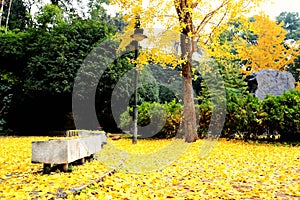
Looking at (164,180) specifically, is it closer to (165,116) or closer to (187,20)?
(187,20)

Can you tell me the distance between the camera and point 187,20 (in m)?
9.20

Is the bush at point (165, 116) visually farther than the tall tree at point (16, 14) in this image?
No

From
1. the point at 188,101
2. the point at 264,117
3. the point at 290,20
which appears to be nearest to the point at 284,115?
the point at 264,117

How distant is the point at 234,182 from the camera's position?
4242 millimetres

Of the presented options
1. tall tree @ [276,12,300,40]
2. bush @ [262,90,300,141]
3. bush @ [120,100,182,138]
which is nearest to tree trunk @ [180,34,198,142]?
bush @ [120,100,182,138]

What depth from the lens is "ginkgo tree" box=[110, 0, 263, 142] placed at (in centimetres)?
898

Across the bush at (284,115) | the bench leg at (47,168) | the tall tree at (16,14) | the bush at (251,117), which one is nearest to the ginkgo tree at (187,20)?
the bush at (251,117)

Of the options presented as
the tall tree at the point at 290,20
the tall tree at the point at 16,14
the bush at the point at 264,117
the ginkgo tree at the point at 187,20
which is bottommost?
the bush at the point at 264,117

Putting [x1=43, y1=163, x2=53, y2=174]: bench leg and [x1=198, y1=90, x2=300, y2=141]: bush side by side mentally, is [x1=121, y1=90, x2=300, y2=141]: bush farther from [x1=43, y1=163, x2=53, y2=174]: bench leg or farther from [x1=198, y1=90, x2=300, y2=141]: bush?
[x1=43, y1=163, x2=53, y2=174]: bench leg

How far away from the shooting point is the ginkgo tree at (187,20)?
898 cm

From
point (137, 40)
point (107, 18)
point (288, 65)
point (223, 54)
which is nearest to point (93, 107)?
point (137, 40)

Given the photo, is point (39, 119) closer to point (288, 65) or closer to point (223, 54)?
point (223, 54)

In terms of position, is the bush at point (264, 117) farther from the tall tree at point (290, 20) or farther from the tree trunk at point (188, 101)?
the tall tree at point (290, 20)

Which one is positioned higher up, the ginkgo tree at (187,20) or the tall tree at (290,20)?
the tall tree at (290,20)
